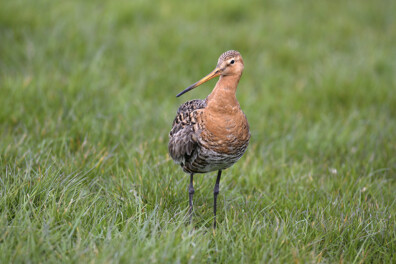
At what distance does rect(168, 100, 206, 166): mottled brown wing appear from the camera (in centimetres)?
389

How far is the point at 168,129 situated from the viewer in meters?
5.61

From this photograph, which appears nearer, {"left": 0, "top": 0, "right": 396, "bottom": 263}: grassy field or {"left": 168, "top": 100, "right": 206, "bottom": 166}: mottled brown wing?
{"left": 0, "top": 0, "right": 396, "bottom": 263}: grassy field

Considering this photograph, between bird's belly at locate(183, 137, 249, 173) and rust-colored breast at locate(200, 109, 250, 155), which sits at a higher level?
rust-colored breast at locate(200, 109, 250, 155)

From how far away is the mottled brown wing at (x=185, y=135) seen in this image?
12.8 feet

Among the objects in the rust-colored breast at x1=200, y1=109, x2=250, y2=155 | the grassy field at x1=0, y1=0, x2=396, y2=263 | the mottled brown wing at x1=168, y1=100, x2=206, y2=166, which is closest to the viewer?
the grassy field at x1=0, y1=0, x2=396, y2=263

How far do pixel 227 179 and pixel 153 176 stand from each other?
852 mm

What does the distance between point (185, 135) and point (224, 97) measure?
480 mm

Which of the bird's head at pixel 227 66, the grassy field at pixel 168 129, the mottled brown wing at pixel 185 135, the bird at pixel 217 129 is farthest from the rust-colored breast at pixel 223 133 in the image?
the grassy field at pixel 168 129

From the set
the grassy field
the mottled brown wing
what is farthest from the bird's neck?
the grassy field

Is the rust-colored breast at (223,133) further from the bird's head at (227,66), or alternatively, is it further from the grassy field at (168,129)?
the grassy field at (168,129)

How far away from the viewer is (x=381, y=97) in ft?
22.8

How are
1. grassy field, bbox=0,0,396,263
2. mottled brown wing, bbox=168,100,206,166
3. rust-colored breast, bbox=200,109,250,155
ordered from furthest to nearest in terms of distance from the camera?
1. mottled brown wing, bbox=168,100,206,166
2. rust-colored breast, bbox=200,109,250,155
3. grassy field, bbox=0,0,396,263

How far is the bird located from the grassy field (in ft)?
1.52

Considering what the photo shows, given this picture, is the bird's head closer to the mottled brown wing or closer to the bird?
the bird
